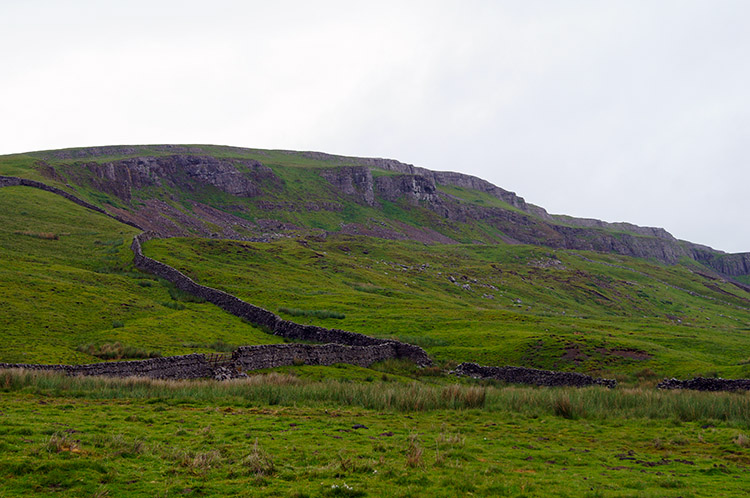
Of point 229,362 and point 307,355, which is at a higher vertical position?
point 229,362

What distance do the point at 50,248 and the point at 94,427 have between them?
191ft

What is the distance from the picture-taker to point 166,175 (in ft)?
593

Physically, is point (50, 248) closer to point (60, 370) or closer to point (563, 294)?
point (60, 370)

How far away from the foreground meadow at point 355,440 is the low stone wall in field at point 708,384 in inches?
324

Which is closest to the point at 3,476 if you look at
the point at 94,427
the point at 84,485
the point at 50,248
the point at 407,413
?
the point at 84,485

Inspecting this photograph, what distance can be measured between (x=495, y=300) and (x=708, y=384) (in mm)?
65449

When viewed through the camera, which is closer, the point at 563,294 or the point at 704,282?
the point at 563,294

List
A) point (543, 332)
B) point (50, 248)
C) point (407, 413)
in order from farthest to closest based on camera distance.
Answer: point (50, 248)
point (543, 332)
point (407, 413)

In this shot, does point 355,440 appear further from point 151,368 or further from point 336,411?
point 151,368

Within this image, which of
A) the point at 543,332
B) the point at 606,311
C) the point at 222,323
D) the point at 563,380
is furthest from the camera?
the point at 606,311

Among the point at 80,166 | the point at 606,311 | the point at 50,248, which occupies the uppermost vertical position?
the point at 80,166

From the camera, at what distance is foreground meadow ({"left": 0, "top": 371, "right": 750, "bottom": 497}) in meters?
10.6

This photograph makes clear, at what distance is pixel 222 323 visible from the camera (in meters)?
44.9

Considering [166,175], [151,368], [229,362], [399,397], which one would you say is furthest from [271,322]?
[166,175]
